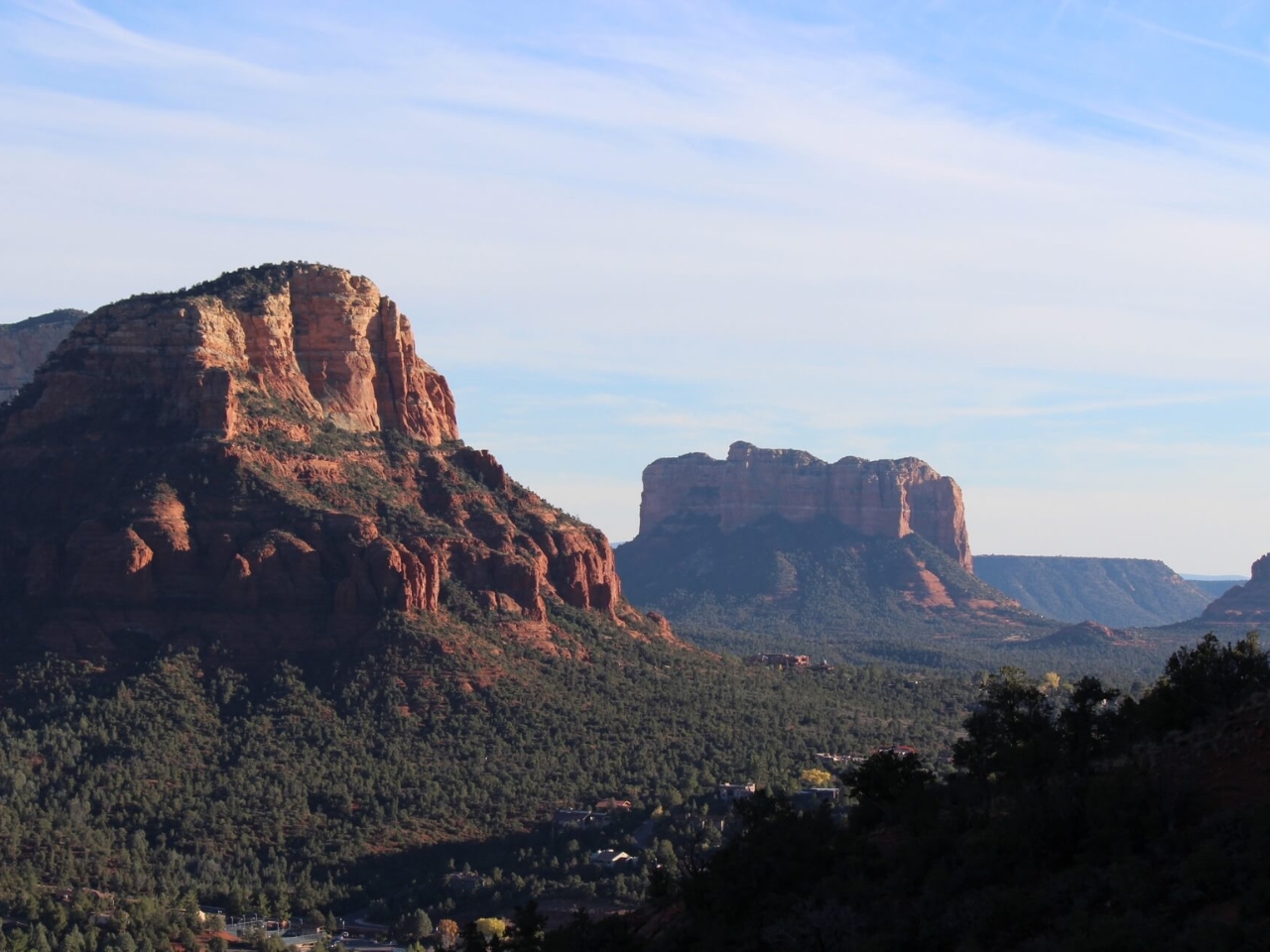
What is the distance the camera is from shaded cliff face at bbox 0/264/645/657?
Answer: 107 meters

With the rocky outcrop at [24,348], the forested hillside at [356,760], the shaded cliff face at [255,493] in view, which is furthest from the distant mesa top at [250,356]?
the rocky outcrop at [24,348]

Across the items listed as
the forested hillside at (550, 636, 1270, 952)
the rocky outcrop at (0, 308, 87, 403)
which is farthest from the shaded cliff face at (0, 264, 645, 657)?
the rocky outcrop at (0, 308, 87, 403)

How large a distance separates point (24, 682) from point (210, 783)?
45.2 ft

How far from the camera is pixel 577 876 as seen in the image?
3300 inches

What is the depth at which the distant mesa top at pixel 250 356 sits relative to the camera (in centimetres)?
11619

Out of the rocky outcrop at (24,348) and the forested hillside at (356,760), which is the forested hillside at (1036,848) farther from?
the rocky outcrop at (24,348)

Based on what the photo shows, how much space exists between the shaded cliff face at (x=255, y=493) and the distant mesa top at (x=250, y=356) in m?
0.14

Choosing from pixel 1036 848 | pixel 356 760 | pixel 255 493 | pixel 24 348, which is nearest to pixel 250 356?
pixel 255 493

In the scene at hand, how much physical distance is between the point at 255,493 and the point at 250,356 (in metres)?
12.6

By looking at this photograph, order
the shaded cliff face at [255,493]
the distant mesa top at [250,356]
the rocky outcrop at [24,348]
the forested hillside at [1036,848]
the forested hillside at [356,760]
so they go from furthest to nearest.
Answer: the rocky outcrop at [24,348] < the distant mesa top at [250,356] < the shaded cliff face at [255,493] < the forested hillside at [356,760] < the forested hillside at [1036,848]

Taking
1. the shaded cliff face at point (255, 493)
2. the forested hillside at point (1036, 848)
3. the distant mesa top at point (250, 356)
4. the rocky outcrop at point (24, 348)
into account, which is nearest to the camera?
the forested hillside at point (1036, 848)

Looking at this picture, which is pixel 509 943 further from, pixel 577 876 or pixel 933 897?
pixel 577 876

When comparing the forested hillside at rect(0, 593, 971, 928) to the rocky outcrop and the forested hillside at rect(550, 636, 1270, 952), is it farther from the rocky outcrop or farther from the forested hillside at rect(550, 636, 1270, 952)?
the rocky outcrop

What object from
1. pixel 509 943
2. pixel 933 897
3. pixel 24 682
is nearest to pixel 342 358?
pixel 24 682
